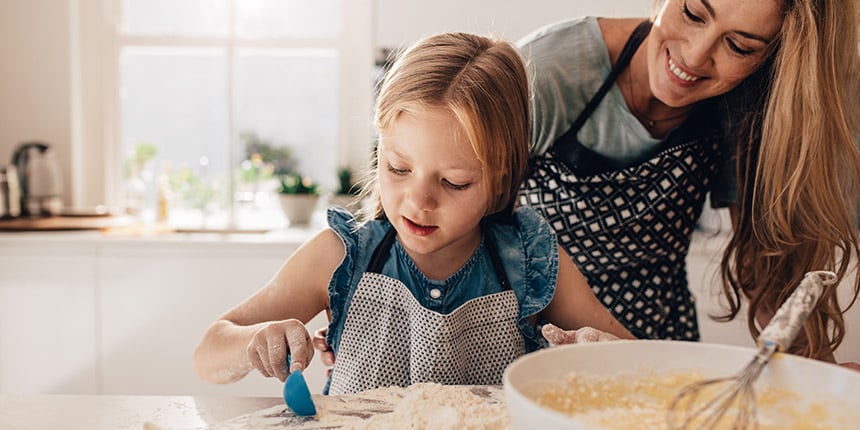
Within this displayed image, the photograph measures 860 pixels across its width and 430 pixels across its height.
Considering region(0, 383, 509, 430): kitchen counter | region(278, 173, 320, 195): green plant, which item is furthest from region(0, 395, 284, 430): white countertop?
region(278, 173, 320, 195): green plant

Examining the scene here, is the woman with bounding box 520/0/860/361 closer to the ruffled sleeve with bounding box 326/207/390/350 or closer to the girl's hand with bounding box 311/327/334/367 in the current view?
the ruffled sleeve with bounding box 326/207/390/350

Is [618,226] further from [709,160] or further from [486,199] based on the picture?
[486,199]

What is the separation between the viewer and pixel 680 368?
68cm

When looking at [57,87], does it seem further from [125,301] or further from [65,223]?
[125,301]

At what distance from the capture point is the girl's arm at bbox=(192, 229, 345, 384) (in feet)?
2.67

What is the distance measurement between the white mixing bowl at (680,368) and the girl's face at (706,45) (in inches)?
22.8

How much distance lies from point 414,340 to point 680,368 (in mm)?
399

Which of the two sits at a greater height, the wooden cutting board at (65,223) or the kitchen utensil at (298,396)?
the kitchen utensil at (298,396)

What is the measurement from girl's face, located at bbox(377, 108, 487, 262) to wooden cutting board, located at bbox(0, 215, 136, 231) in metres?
1.75

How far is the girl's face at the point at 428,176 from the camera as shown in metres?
0.92

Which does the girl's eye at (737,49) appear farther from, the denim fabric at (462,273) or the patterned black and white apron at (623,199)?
the denim fabric at (462,273)

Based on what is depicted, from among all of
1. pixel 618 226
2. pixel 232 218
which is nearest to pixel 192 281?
pixel 232 218

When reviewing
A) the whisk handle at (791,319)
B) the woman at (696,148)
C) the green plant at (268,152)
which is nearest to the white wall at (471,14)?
the green plant at (268,152)

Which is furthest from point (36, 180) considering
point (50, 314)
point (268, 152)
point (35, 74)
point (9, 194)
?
point (268, 152)
